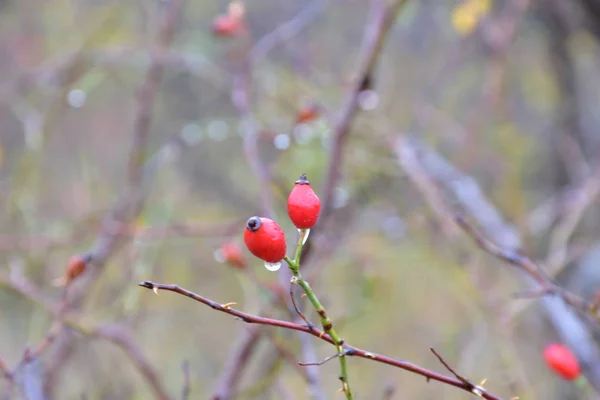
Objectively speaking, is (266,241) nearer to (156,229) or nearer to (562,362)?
(562,362)

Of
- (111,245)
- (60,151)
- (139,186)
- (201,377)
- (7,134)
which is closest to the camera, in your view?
(111,245)

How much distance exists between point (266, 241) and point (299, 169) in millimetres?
1945

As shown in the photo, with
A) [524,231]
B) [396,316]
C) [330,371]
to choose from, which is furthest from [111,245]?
[396,316]

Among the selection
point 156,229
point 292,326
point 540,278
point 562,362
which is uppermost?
point 292,326

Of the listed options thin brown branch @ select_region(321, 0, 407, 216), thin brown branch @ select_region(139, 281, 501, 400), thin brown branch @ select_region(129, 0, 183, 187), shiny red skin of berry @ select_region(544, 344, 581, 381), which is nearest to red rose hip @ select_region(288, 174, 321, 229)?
thin brown branch @ select_region(139, 281, 501, 400)

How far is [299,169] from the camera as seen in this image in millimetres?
2637

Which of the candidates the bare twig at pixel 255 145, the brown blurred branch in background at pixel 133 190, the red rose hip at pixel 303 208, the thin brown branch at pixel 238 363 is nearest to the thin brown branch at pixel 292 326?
the red rose hip at pixel 303 208

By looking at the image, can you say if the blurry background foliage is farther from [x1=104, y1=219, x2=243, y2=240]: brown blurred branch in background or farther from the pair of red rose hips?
the pair of red rose hips

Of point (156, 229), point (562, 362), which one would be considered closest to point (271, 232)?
point (562, 362)

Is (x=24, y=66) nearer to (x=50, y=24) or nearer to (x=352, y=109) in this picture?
(x=50, y=24)

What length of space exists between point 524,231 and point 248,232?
2092 millimetres

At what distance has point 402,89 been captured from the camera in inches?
175

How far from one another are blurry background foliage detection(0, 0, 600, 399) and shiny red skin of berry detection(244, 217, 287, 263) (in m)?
1.01

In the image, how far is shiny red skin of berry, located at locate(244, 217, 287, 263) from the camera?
699 mm
